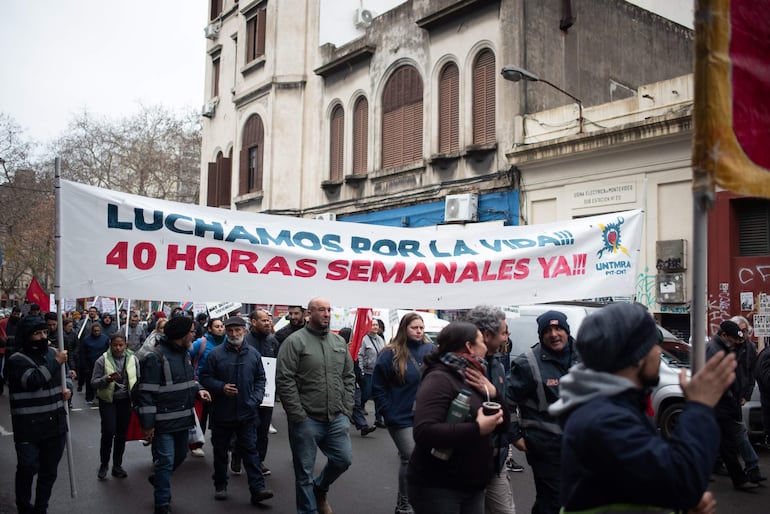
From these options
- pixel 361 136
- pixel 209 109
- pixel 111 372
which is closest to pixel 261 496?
pixel 111 372

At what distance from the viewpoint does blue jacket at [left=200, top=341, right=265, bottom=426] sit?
7.45 m

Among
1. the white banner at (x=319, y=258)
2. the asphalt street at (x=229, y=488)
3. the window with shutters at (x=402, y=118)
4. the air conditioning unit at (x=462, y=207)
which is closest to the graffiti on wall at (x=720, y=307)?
the asphalt street at (x=229, y=488)

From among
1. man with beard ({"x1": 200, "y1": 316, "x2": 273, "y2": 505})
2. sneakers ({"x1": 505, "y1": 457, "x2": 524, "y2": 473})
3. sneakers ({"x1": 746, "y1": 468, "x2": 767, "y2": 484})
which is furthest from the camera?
sneakers ({"x1": 505, "y1": 457, "x2": 524, "y2": 473})

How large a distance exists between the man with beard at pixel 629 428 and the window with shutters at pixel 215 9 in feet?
115

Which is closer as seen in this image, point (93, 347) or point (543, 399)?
point (543, 399)

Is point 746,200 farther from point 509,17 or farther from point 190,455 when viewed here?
point 190,455

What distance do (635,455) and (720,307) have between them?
15.3 meters

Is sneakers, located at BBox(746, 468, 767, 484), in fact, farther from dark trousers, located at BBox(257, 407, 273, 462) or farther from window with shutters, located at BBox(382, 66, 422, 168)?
window with shutters, located at BBox(382, 66, 422, 168)

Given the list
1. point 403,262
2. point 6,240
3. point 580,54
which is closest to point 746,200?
point 580,54

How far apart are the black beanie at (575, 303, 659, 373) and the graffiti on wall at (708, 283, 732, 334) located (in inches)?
586

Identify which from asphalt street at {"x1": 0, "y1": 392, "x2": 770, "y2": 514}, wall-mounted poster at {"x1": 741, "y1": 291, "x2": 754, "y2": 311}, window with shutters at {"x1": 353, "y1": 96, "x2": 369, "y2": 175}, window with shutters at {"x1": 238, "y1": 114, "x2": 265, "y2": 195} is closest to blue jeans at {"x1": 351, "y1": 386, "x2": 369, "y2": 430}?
asphalt street at {"x1": 0, "y1": 392, "x2": 770, "y2": 514}

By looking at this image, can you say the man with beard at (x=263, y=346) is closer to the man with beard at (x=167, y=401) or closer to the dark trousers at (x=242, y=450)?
the dark trousers at (x=242, y=450)

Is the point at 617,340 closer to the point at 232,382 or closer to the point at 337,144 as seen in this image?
the point at 232,382

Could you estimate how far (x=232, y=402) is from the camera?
747 centimetres
